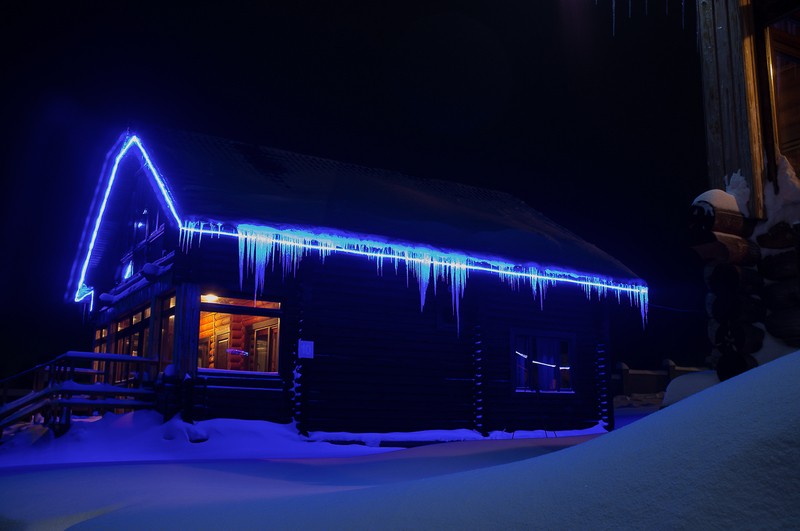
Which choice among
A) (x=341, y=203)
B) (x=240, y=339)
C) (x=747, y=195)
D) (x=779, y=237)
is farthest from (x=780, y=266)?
(x=240, y=339)

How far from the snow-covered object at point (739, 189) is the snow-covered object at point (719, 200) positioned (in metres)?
0.08

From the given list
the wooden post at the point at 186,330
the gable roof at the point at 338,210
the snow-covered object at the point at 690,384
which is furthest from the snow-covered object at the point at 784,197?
the wooden post at the point at 186,330

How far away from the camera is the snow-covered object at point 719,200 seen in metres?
6.37

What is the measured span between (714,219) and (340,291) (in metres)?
8.44

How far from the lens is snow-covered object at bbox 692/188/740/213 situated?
637cm

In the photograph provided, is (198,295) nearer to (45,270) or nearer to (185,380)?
(185,380)

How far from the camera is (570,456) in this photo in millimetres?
3338

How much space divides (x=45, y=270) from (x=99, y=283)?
36.4m

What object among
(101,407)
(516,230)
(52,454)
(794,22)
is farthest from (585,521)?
(516,230)

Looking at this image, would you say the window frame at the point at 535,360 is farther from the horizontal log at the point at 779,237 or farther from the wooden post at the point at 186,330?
the horizontal log at the point at 779,237

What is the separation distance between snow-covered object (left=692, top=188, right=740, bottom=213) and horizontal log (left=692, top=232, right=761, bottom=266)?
0.26 m

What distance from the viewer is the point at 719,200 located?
6.41m

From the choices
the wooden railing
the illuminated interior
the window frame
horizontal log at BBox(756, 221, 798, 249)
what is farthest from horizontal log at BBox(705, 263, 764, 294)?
the illuminated interior

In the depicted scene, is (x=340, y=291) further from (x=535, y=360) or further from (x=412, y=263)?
(x=535, y=360)
